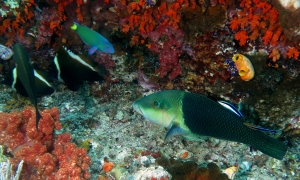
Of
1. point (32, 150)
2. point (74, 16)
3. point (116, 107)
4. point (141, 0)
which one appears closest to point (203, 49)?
point (141, 0)

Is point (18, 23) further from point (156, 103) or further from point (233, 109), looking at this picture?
point (233, 109)

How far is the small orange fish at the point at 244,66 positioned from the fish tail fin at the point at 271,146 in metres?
1.14

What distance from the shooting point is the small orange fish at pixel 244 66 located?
3.35 m

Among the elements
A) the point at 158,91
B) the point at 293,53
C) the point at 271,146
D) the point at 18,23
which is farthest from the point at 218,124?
the point at 18,23

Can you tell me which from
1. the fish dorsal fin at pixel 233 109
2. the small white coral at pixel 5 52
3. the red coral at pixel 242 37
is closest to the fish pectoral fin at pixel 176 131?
the fish dorsal fin at pixel 233 109

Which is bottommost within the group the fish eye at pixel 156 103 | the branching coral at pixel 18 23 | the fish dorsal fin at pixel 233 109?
the branching coral at pixel 18 23

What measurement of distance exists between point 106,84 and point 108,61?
525 mm

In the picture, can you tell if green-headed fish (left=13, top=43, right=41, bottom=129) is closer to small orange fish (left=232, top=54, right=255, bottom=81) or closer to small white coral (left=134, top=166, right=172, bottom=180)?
small white coral (left=134, top=166, right=172, bottom=180)

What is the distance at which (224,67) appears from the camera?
A: 3592mm

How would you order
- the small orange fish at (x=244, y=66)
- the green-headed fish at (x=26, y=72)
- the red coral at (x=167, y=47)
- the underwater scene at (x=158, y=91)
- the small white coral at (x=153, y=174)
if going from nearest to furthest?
the green-headed fish at (x=26, y=72), the underwater scene at (x=158, y=91), the small white coral at (x=153, y=174), the small orange fish at (x=244, y=66), the red coral at (x=167, y=47)

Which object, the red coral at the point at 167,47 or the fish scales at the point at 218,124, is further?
the red coral at the point at 167,47

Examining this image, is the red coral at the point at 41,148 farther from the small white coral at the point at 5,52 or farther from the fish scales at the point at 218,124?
the small white coral at the point at 5,52

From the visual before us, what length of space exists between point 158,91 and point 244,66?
1.27 meters

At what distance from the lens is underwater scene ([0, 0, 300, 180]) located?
2828 mm
